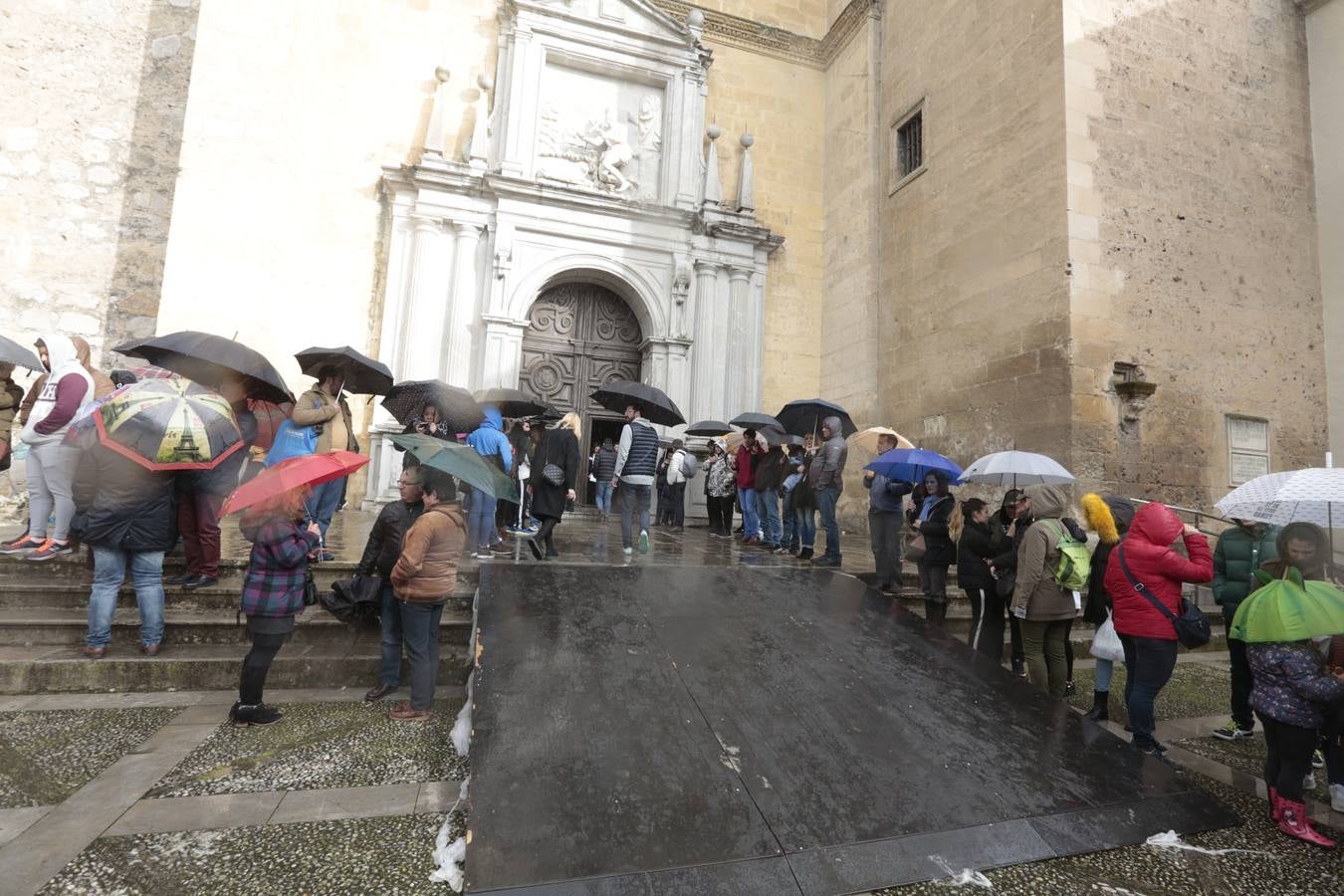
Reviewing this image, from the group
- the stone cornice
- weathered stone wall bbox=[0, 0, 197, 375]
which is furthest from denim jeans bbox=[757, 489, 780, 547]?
the stone cornice

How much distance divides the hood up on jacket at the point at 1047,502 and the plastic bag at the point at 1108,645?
0.78 m

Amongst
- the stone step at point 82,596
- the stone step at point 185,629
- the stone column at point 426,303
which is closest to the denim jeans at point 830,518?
the stone step at point 185,629

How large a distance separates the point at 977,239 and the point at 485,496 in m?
7.42

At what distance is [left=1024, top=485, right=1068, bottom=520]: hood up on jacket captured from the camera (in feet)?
14.4

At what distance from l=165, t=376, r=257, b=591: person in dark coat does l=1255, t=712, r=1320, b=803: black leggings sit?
614 cm

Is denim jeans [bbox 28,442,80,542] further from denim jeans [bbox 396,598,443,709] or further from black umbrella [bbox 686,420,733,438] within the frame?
black umbrella [bbox 686,420,733,438]

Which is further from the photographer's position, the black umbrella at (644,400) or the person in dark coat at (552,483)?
the black umbrella at (644,400)

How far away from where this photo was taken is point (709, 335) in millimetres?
11070

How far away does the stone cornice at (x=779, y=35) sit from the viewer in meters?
11.8

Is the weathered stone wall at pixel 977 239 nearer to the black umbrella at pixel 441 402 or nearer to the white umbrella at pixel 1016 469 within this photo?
the white umbrella at pixel 1016 469

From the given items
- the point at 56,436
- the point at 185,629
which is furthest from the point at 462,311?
the point at 185,629

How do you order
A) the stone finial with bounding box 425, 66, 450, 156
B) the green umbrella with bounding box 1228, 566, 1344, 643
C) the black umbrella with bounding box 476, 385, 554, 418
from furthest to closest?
the stone finial with bounding box 425, 66, 450, 156, the black umbrella with bounding box 476, 385, 554, 418, the green umbrella with bounding box 1228, 566, 1344, 643

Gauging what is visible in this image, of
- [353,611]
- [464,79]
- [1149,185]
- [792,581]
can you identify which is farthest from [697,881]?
[464,79]

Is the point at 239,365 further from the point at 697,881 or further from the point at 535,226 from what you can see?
the point at 535,226
